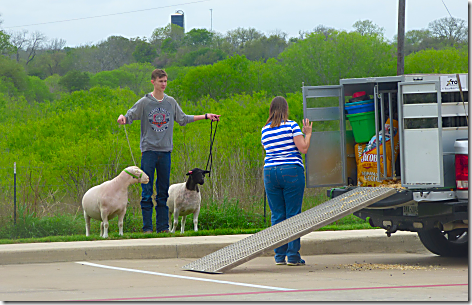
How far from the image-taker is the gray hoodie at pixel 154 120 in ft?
31.6

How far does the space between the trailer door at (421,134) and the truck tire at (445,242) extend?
148 cm

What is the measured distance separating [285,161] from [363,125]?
63.7 inches

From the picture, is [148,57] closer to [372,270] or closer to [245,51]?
[245,51]

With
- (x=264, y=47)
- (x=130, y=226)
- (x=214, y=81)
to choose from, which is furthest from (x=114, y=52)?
(x=130, y=226)

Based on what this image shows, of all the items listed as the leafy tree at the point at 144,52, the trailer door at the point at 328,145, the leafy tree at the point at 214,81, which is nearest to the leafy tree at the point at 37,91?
the leafy tree at the point at 214,81

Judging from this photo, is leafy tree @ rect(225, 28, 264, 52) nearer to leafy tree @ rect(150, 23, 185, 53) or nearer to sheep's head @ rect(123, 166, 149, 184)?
leafy tree @ rect(150, 23, 185, 53)

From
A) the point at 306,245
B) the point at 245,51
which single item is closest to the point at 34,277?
the point at 306,245

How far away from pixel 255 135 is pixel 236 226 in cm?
556

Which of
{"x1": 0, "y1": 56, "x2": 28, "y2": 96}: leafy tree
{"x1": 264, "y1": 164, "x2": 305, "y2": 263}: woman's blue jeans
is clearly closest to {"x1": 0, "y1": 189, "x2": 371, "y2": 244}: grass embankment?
{"x1": 264, "y1": 164, "x2": 305, "y2": 263}: woman's blue jeans

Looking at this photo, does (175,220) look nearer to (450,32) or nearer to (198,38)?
(450,32)

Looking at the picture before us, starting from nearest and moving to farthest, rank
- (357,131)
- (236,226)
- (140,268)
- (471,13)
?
1. (471,13)
2. (140,268)
3. (357,131)
4. (236,226)

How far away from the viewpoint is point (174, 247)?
8711 millimetres

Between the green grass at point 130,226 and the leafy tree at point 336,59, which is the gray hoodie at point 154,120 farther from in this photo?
the leafy tree at point 336,59

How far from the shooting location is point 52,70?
8962cm
